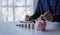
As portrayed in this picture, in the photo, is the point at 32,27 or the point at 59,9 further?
the point at 59,9

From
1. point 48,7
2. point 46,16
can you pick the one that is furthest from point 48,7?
point 46,16

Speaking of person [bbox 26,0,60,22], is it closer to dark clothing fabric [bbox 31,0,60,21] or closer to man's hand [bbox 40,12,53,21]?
dark clothing fabric [bbox 31,0,60,21]

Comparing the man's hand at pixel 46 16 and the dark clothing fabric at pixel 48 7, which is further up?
the dark clothing fabric at pixel 48 7

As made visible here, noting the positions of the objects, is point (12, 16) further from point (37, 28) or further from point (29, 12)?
point (37, 28)

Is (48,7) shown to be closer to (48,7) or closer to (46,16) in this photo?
(48,7)

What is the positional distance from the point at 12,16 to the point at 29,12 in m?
0.38

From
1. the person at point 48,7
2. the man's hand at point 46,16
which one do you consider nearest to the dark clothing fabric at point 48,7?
the person at point 48,7

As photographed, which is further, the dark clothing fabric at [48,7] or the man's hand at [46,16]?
the dark clothing fabric at [48,7]

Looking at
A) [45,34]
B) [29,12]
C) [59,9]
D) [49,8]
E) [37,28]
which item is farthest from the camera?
[29,12]

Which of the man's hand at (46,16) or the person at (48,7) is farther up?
the person at (48,7)

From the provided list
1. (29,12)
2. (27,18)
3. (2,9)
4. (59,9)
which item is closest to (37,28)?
(27,18)

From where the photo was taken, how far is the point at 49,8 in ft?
7.29

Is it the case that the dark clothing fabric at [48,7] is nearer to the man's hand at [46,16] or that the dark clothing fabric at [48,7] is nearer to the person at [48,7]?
the person at [48,7]

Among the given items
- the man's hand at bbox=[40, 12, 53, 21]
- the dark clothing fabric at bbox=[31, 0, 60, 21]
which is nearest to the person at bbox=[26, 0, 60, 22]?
the dark clothing fabric at bbox=[31, 0, 60, 21]
